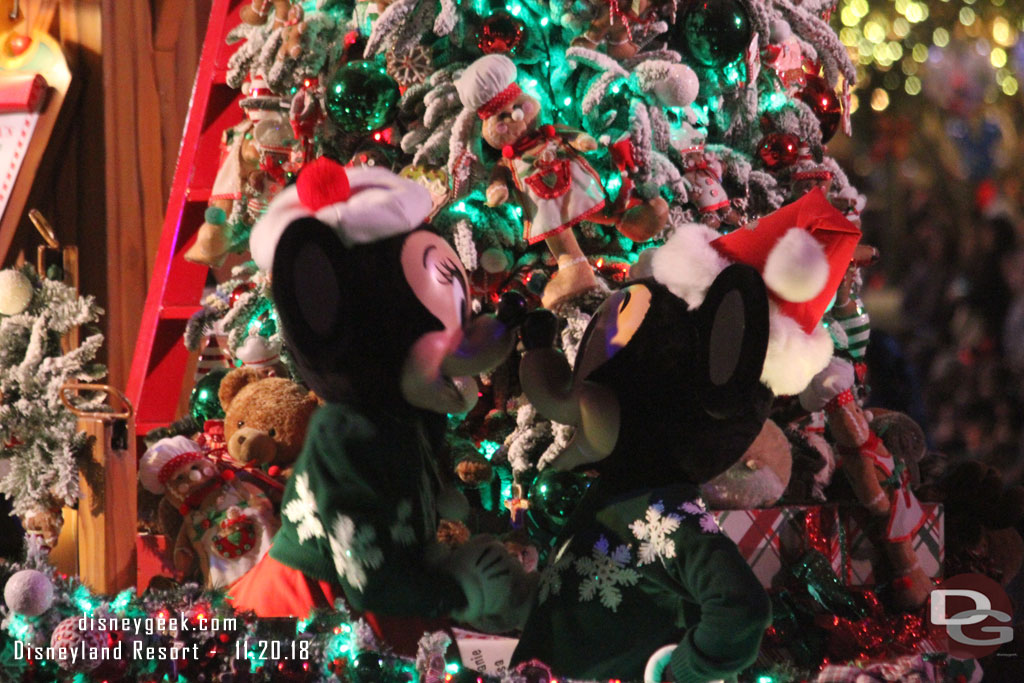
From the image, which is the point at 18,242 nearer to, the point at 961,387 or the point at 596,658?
the point at 596,658

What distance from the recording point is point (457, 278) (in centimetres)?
151

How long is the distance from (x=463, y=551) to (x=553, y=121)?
88 cm

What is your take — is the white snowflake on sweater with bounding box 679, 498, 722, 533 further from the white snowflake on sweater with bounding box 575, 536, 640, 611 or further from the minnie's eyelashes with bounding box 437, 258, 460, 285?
the minnie's eyelashes with bounding box 437, 258, 460, 285

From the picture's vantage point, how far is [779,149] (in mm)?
2203

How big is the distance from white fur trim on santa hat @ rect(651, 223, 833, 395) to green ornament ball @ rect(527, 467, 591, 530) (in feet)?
1.33

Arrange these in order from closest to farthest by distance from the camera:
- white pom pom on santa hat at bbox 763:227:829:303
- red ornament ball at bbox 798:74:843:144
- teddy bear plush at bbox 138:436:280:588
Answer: white pom pom on santa hat at bbox 763:227:829:303, teddy bear plush at bbox 138:436:280:588, red ornament ball at bbox 798:74:843:144

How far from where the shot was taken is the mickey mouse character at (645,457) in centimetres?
140

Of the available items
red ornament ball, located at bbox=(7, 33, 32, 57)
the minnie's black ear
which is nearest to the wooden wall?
red ornament ball, located at bbox=(7, 33, 32, 57)

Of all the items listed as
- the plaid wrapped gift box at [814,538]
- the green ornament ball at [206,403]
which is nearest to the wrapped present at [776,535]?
the plaid wrapped gift box at [814,538]

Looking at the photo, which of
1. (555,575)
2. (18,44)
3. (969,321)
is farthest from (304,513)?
(18,44)

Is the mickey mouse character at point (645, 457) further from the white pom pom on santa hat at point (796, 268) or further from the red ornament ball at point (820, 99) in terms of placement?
the red ornament ball at point (820, 99)

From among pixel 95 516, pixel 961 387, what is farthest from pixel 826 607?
pixel 95 516

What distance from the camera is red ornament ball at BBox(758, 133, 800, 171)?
7.23 feet

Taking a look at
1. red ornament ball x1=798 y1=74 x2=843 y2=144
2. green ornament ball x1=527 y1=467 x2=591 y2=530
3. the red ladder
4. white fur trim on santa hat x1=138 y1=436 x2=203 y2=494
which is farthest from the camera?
the red ladder
